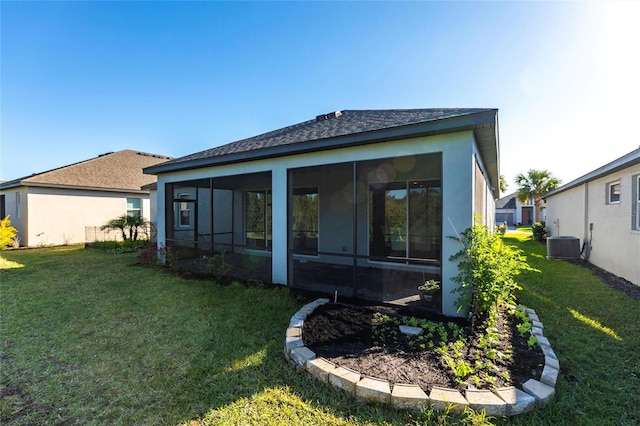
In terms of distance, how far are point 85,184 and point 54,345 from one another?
13799 mm

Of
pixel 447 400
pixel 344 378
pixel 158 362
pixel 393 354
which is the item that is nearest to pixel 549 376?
pixel 447 400

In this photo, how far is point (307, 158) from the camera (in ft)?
18.7

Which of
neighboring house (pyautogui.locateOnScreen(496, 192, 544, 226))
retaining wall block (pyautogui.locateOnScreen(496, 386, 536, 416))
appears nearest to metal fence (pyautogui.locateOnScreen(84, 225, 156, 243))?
retaining wall block (pyautogui.locateOnScreen(496, 386, 536, 416))

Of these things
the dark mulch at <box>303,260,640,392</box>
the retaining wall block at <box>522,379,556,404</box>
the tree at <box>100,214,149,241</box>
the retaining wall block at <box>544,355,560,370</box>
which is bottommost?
the dark mulch at <box>303,260,640,392</box>

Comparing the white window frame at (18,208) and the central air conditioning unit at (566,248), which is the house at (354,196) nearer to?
the central air conditioning unit at (566,248)

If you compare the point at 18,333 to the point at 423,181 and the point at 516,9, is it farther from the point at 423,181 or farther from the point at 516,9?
the point at 516,9

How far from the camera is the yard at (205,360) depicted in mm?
2326

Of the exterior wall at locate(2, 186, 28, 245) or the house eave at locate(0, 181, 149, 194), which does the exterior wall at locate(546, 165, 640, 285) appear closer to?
the house eave at locate(0, 181, 149, 194)

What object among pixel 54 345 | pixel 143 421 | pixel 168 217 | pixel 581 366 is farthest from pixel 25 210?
pixel 581 366

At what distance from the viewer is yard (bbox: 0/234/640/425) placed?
2.33 meters

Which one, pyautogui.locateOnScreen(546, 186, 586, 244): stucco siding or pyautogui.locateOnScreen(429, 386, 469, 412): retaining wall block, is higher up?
pyautogui.locateOnScreen(546, 186, 586, 244): stucco siding

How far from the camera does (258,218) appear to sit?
1067cm

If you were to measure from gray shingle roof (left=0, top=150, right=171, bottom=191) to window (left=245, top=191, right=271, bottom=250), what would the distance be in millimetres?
9130

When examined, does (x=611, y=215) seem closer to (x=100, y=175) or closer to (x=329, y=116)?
(x=329, y=116)
